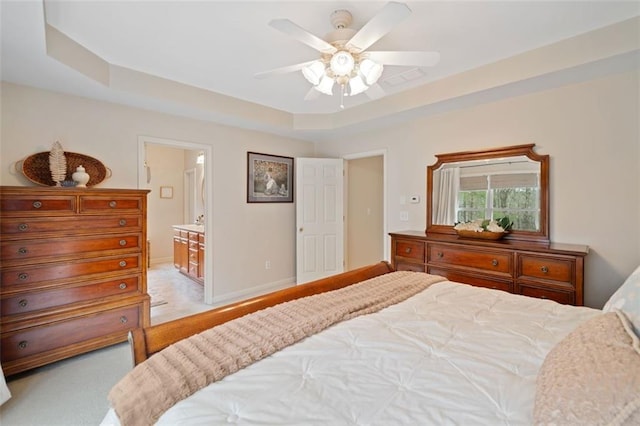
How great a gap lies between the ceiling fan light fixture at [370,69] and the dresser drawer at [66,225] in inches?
93.0

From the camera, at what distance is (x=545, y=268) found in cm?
248

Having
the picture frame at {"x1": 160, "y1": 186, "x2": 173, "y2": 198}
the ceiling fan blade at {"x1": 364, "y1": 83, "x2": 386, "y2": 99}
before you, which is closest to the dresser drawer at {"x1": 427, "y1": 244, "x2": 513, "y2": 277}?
the ceiling fan blade at {"x1": 364, "y1": 83, "x2": 386, "y2": 99}

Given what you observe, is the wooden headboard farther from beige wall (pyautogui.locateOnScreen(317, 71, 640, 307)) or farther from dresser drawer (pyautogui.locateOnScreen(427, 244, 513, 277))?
beige wall (pyautogui.locateOnScreen(317, 71, 640, 307))

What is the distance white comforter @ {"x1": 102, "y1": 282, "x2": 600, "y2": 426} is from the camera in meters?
0.82

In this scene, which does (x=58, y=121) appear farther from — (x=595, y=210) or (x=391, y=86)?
(x=595, y=210)

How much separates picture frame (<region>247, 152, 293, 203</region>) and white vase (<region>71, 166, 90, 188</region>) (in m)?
1.89

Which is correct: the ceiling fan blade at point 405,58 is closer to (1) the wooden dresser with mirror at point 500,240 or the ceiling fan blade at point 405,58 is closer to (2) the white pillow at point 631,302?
(2) the white pillow at point 631,302

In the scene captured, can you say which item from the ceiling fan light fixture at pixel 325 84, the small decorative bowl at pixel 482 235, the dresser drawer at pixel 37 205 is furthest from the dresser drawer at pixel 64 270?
the small decorative bowl at pixel 482 235

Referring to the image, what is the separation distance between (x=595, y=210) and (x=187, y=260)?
5219 millimetres

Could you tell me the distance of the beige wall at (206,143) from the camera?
8.61ft

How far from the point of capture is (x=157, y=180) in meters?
6.50

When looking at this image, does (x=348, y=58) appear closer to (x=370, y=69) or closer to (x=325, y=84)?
(x=370, y=69)

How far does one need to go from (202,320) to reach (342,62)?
1702 mm

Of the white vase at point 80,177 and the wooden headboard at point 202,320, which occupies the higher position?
the white vase at point 80,177
